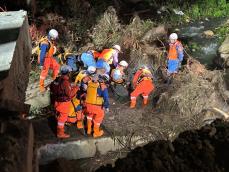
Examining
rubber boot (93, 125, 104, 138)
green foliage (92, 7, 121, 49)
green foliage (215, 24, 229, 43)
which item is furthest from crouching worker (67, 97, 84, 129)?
green foliage (215, 24, 229, 43)

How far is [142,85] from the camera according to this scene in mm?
9656

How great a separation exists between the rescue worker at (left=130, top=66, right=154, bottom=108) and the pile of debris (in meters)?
8.12

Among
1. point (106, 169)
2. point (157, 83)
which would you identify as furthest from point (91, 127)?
point (106, 169)

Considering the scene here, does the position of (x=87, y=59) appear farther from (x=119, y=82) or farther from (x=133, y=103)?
(x=133, y=103)

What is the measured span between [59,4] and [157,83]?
4953 mm

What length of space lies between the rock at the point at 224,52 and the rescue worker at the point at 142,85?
9.96 feet

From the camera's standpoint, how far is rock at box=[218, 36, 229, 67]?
470 inches

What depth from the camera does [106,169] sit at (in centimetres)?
146

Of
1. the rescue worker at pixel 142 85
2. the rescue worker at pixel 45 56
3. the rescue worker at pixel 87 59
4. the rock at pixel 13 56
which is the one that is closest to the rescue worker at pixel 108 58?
the rescue worker at pixel 87 59

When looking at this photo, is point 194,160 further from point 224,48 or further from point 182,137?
point 224,48

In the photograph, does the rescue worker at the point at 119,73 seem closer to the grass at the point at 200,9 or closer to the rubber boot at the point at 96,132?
the rubber boot at the point at 96,132

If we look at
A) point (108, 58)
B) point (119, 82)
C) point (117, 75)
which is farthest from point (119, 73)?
point (108, 58)

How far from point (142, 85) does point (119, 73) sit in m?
0.90

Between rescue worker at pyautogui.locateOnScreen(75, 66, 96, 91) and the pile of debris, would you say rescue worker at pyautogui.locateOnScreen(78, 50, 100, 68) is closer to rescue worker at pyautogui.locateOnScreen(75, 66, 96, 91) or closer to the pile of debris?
rescue worker at pyautogui.locateOnScreen(75, 66, 96, 91)
